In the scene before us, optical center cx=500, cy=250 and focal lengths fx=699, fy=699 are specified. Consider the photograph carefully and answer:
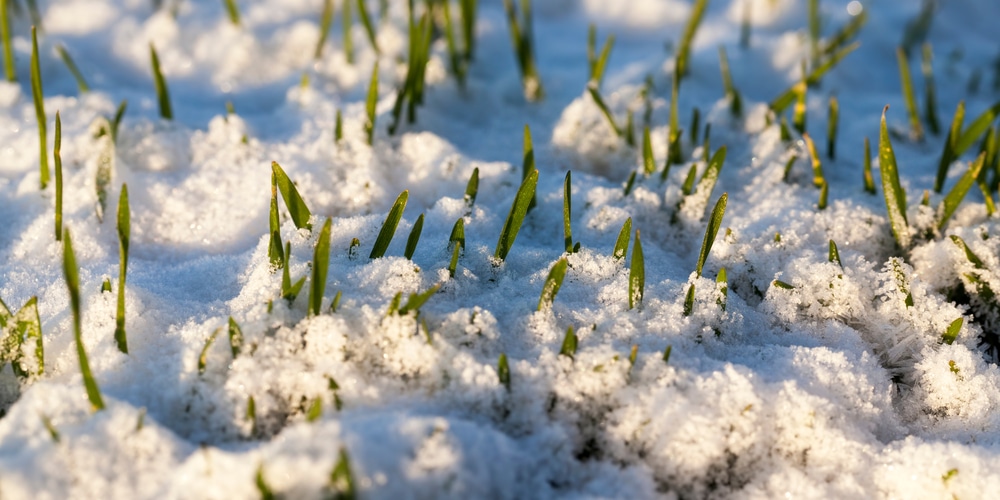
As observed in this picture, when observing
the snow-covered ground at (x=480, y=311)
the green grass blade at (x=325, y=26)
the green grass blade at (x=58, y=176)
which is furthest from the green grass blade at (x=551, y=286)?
the green grass blade at (x=325, y=26)

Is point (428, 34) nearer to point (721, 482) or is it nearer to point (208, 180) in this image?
point (208, 180)

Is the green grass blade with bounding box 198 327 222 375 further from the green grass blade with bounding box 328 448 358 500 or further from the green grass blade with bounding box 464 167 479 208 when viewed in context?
the green grass blade with bounding box 464 167 479 208

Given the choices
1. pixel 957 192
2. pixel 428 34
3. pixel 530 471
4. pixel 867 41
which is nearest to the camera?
pixel 530 471

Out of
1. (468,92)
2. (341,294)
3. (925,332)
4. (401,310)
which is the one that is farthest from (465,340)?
(468,92)

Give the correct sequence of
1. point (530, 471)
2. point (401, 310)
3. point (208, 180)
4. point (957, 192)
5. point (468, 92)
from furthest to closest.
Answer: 1. point (468, 92)
2. point (208, 180)
3. point (957, 192)
4. point (401, 310)
5. point (530, 471)

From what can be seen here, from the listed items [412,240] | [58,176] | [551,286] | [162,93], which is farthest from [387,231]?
[162,93]

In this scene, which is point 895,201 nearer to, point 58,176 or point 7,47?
point 58,176

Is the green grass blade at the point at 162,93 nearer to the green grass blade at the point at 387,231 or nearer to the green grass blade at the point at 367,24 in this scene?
the green grass blade at the point at 367,24

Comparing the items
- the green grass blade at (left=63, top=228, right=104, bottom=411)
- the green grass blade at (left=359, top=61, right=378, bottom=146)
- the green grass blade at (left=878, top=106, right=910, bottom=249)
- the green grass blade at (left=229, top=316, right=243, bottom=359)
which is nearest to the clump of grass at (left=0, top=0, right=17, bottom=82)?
the green grass blade at (left=359, top=61, right=378, bottom=146)
